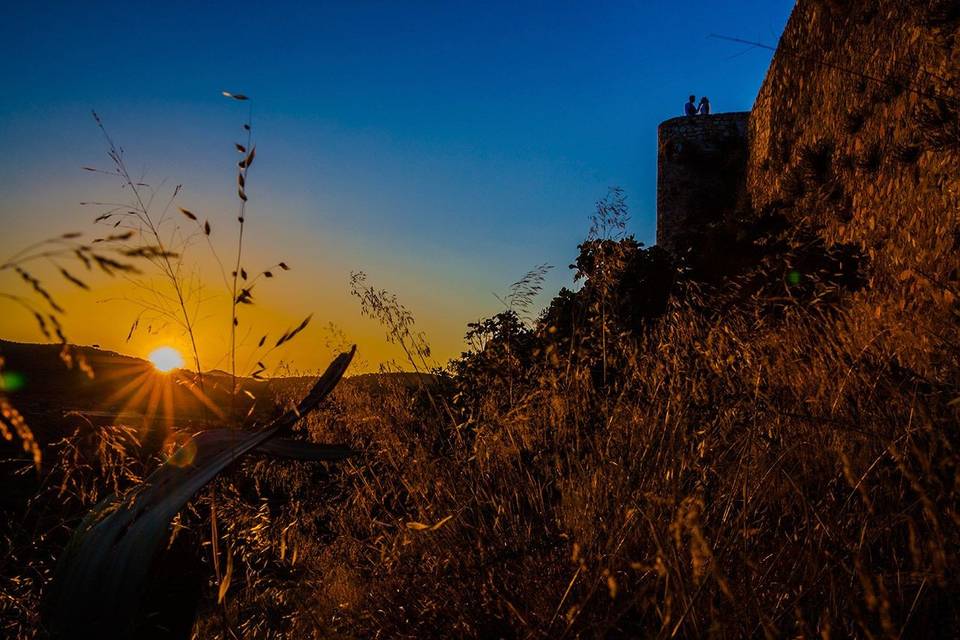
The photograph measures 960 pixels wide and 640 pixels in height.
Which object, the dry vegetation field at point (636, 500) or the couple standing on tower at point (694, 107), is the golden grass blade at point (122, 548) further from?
the couple standing on tower at point (694, 107)

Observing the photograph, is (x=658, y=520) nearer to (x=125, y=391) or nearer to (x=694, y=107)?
(x=125, y=391)

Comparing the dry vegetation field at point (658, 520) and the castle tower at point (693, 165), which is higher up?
the castle tower at point (693, 165)

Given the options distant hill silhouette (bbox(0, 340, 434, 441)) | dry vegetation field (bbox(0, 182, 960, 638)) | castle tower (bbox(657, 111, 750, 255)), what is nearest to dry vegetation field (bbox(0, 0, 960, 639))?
dry vegetation field (bbox(0, 182, 960, 638))

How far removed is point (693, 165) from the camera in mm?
14641

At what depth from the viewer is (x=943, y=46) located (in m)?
4.42

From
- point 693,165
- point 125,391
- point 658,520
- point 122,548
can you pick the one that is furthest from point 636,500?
point 693,165

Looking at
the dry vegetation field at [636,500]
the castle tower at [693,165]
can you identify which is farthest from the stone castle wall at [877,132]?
the castle tower at [693,165]

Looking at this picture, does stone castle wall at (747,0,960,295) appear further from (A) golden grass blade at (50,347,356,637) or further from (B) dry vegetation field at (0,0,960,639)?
(A) golden grass blade at (50,347,356,637)

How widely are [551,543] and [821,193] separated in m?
6.47

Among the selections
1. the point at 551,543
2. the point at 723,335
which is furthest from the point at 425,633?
the point at 723,335

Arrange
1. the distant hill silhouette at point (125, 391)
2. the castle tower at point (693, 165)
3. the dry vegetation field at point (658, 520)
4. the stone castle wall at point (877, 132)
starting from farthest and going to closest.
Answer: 1. the castle tower at point (693, 165)
2. the stone castle wall at point (877, 132)
3. the distant hill silhouette at point (125, 391)
4. the dry vegetation field at point (658, 520)

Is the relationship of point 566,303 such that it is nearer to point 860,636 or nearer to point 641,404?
point 641,404

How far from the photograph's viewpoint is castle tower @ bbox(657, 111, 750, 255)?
46.6ft

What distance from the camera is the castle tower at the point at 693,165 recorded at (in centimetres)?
1422
